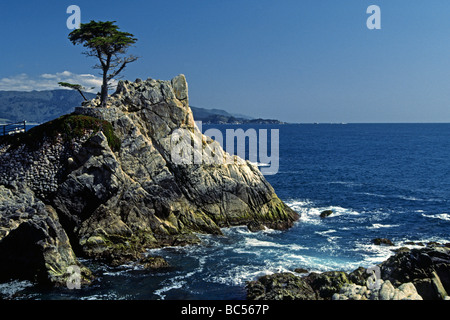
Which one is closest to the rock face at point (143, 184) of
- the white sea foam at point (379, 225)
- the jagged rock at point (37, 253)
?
the jagged rock at point (37, 253)

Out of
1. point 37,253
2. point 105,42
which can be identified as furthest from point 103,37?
point 37,253

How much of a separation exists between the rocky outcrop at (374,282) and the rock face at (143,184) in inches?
527

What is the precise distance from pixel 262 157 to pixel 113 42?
225 feet

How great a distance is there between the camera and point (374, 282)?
87.4 ft

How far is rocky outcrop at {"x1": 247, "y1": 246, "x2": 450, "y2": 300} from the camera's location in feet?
82.7

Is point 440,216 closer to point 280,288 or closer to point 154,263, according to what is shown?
point 280,288

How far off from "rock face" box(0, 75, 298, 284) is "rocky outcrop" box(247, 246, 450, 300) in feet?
43.9

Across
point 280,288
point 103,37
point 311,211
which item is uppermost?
point 103,37

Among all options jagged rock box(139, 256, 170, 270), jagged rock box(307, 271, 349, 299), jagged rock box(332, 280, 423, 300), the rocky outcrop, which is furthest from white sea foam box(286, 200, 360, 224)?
jagged rock box(332, 280, 423, 300)

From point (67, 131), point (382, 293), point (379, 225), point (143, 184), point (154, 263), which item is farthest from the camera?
point (379, 225)

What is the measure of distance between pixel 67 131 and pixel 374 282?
1293 inches

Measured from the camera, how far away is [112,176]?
39.8 m

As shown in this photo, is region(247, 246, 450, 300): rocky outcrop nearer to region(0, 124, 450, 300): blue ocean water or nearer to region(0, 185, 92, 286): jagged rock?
region(0, 124, 450, 300): blue ocean water

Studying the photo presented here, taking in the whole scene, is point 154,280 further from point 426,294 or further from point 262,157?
point 262,157
